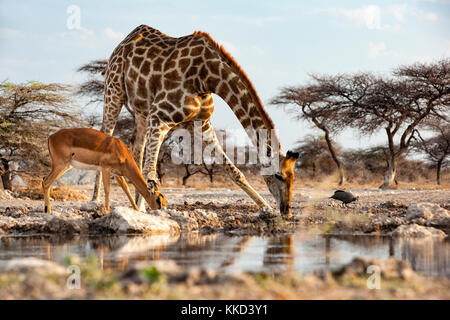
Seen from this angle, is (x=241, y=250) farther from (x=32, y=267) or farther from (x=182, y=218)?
(x=182, y=218)

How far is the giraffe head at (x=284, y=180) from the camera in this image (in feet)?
23.3

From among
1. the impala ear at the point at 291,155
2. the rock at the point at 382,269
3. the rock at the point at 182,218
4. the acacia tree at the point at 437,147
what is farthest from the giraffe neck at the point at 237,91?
the acacia tree at the point at 437,147

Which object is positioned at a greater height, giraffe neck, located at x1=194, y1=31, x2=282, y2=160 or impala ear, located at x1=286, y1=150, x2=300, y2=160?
giraffe neck, located at x1=194, y1=31, x2=282, y2=160

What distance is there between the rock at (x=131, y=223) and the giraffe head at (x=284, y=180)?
1.41 meters

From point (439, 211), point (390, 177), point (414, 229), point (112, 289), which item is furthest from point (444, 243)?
point (390, 177)

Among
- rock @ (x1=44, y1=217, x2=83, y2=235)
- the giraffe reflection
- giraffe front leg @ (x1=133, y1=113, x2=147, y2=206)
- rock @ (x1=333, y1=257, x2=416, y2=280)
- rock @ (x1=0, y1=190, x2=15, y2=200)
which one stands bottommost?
the giraffe reflection

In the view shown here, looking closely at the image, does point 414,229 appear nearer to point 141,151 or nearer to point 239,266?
point 239,266

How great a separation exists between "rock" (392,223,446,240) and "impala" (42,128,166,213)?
3152 millimetres

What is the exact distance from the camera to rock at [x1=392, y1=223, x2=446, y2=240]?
6.30 metres

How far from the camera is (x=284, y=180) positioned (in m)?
7.11

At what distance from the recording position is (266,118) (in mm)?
7508

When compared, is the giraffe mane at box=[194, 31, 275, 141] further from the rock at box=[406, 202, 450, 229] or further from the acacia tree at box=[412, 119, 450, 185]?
the acacia tree at box=[412, 119, 450, 185]

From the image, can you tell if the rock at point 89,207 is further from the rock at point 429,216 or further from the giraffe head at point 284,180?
the rock at point 429,216

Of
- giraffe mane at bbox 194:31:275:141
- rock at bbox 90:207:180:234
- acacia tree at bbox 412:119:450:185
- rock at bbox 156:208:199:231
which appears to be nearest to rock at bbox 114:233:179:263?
rock at bbox 90:207:180:234
